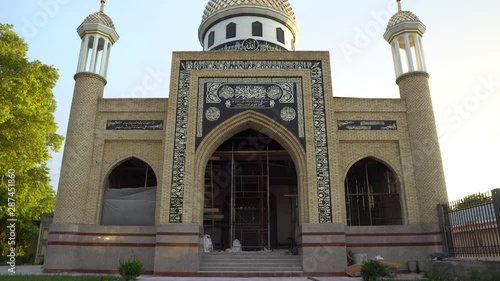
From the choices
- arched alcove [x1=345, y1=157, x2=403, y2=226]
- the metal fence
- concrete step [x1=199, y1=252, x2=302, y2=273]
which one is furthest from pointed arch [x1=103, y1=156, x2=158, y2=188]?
the metal fence

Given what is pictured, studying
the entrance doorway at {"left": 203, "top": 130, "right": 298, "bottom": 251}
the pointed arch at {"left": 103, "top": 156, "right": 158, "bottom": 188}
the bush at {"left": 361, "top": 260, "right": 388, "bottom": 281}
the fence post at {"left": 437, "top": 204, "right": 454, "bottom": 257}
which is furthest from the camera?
the entrance doorway at {"left": 203, "top": 130, "right": 298, "bottom": 251}

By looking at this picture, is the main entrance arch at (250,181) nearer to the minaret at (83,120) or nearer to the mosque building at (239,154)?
the mosque building at (239,154)

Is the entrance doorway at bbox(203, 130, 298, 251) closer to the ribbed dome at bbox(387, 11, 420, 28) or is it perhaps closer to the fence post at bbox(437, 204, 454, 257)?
the fence post at bbox(437, 204, 454, 257)

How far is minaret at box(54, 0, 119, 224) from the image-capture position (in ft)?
38.3

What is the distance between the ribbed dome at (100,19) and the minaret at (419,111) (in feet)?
33.3

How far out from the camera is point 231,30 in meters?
16.6

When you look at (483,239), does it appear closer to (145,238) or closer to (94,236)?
(145,238)

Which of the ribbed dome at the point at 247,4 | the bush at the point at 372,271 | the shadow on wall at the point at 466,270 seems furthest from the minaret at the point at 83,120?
the shadow on wall at the point at 466,270

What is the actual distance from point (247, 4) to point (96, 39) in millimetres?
6546

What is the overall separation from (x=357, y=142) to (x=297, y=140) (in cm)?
207

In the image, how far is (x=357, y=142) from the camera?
1251 cm

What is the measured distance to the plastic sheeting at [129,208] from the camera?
12.3m

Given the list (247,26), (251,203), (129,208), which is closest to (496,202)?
(251,203)

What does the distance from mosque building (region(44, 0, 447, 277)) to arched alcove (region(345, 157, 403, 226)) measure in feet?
0.33
